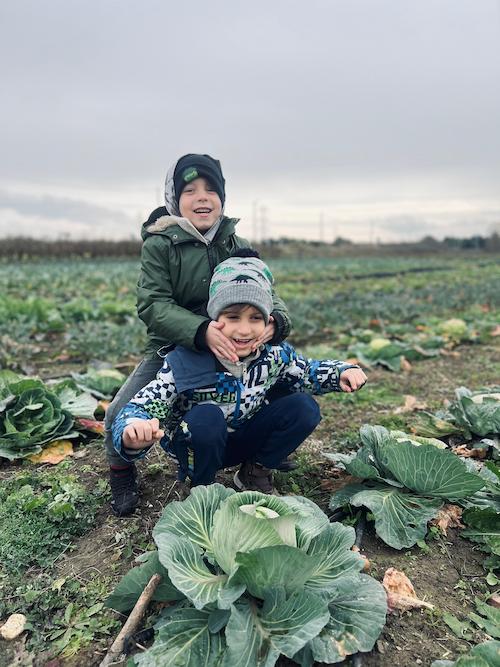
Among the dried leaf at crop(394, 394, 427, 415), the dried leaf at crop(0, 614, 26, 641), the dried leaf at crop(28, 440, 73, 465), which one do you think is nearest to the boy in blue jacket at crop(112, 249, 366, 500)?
the dried leaf at crop(0, 614, 26, 641)

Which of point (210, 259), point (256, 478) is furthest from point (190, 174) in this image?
point (256, 478)

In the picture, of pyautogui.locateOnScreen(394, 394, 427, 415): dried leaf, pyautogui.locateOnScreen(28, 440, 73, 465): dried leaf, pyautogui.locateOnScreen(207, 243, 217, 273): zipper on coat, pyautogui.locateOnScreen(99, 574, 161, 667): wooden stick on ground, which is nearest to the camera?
pyautogui.locateOnScreen(99, 574, 161, 667): wooden stick on ground

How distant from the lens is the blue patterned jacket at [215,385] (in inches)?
96.4

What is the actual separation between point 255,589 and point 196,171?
1807 mm

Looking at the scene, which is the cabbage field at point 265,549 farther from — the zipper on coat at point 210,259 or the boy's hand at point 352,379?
the zipper on coat at point 210,259

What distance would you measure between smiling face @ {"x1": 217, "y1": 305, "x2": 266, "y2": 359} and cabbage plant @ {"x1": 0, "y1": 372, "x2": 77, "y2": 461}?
1728 mm

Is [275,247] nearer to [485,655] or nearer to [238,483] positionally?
[238,483]

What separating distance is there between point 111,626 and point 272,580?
700 millimetres

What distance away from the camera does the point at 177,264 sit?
9.02 ft

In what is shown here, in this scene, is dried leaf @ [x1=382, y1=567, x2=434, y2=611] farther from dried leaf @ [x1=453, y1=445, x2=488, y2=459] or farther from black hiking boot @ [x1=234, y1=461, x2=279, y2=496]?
dried leaf @ [x1=453, y1=445, x2=488, y2=459]

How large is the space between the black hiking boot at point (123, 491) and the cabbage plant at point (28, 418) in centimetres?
95

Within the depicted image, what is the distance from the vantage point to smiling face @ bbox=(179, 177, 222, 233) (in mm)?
2695

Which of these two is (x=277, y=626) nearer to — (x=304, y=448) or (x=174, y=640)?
(x=174, y=640)

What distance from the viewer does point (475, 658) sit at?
1676 millimetres
